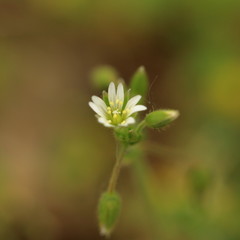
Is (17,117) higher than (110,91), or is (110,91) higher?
(17,117)

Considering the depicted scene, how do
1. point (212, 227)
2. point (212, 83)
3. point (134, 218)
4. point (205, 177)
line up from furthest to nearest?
point (212, 83) < point (134, 218) < point (212, 227) < point (205, 177)

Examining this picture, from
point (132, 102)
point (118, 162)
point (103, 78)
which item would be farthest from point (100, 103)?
point (103, 78)

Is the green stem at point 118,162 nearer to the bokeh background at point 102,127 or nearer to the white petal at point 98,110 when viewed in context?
the white petal at point 98,110

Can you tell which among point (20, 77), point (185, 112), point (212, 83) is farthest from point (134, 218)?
point (20, 77)

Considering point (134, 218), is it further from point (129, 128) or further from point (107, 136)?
point (129, 128)

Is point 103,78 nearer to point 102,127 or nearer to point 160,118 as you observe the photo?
point 160,118

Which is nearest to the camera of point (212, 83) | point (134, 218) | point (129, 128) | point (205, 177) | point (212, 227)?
point (129, 128)

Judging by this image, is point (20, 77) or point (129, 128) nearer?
point (129, 128)
